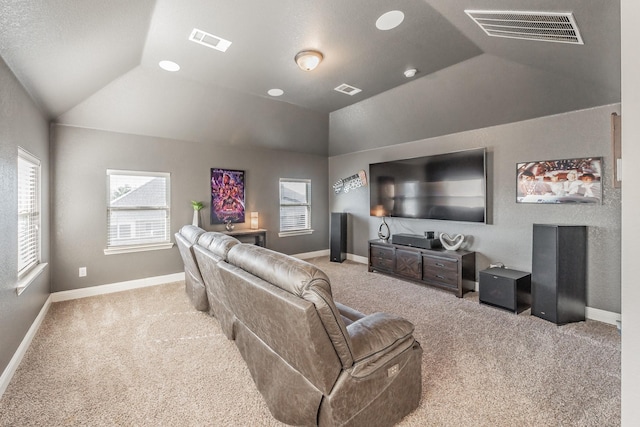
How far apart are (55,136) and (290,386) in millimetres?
4580

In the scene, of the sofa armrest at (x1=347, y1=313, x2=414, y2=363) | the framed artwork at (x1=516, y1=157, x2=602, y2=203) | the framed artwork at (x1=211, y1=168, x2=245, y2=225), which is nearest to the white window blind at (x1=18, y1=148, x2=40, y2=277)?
the framed artwork at (x1=211, y1=168, x2=245, y2=225)

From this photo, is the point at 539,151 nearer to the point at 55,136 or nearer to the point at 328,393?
the point at 328,393

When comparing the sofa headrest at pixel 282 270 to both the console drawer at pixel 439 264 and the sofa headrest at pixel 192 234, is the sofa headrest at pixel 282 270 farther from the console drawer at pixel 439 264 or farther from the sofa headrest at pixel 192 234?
the console drawer at pixel 439 264

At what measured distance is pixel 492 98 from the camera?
11.8 ft

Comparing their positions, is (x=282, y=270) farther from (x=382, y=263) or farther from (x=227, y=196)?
(x=227, y=196)

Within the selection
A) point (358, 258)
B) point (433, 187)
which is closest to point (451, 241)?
point (433, 187)

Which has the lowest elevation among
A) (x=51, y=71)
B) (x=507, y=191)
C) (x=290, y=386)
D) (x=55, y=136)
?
(x=290, y=386)

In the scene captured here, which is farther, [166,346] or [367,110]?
[367,110]

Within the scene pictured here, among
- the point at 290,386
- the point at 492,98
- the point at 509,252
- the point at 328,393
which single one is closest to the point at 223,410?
the point at 290,386

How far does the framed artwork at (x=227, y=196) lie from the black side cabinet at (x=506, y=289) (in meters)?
4.21

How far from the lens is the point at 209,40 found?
2.86 m

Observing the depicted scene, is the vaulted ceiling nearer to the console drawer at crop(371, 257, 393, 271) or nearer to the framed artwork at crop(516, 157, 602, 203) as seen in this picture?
the framed artwork at crop(516, 157, 602, 203)

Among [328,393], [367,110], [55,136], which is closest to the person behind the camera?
[328,393]

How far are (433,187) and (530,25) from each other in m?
2.63
